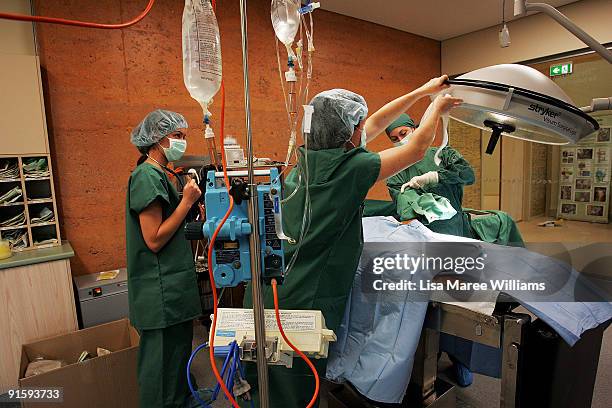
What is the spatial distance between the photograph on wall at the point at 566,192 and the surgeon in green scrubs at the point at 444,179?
2196mm

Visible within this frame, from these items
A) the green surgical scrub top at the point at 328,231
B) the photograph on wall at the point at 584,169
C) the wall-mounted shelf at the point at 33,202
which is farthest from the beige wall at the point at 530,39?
the wall-mounted shelf at the point at 33,202

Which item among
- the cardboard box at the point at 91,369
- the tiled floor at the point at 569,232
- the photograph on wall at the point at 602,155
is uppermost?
the photograph on wall at the point at 602,155

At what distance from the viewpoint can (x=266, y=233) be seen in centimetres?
84

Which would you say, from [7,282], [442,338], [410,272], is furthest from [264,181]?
[7,282]

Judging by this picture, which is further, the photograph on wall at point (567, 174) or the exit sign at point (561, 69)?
the photograph on wall at point (567, 174)

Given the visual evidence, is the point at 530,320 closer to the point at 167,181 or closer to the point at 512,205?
the point at 167,181

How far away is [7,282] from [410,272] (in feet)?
6.83

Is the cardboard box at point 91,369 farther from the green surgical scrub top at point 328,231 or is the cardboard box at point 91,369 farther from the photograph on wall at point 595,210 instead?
the photograph on wall at point 595,210

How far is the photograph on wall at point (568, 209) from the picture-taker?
3.80 meters

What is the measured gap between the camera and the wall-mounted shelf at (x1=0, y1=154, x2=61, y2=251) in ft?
7.31

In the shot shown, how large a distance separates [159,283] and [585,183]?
4055mm

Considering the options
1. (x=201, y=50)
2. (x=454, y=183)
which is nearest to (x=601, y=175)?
(x=454, y=183)

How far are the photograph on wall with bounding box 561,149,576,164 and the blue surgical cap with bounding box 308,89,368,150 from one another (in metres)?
3.44

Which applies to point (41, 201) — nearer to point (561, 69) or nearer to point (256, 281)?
point (256, 281)
